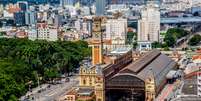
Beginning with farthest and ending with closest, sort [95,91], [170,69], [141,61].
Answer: [170,69] < [141,61] < [95,91]

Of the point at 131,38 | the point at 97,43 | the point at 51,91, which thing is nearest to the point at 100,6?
the point at 131,38

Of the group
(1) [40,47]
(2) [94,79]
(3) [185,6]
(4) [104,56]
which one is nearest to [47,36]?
(1) [40,47]

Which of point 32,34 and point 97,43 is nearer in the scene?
point 97,43

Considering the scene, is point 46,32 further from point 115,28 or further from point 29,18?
point 29,18

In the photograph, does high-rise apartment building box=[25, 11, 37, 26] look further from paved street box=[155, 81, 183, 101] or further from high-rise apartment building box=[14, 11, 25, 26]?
paved street box=[155, 81, 183, 101]

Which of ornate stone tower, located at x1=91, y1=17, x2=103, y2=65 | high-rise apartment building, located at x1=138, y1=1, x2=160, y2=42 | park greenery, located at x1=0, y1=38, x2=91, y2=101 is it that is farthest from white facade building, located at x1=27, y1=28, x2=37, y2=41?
ornate stone tower, located at x1=91, y1=17, x2=103, y2=65

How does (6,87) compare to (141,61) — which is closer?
(6,87)

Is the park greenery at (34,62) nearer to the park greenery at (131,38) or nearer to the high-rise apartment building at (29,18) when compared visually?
the park greenery at (131,38)

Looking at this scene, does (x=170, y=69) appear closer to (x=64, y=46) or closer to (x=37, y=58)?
(x=37, y=58)
